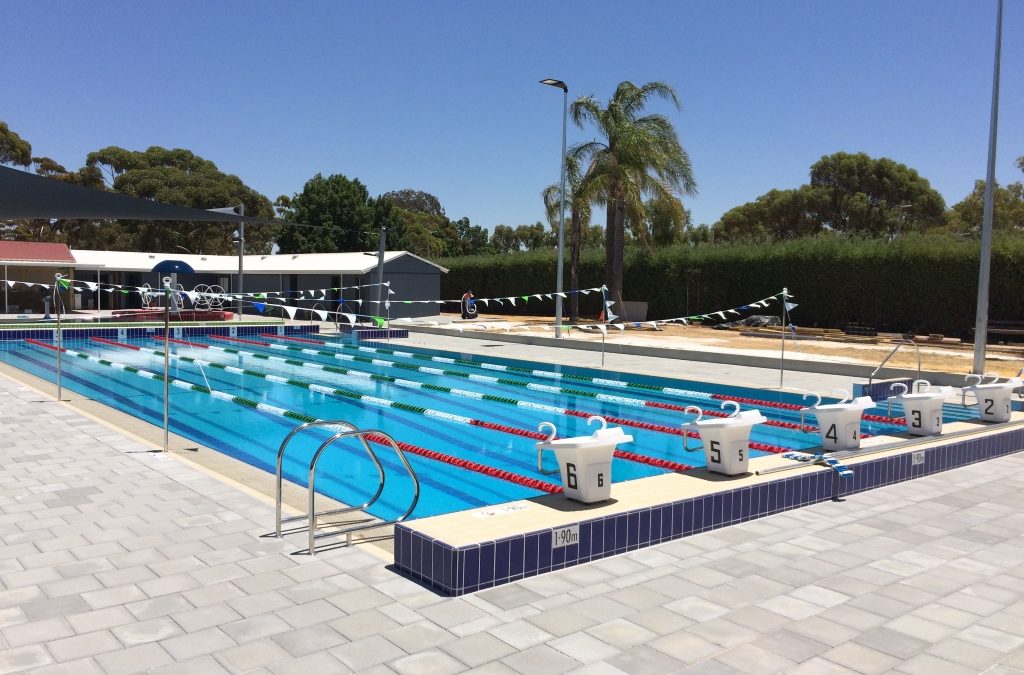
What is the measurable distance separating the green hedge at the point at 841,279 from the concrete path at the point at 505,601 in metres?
18.7

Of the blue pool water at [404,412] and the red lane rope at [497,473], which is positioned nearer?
the red lane rope at [497,473]

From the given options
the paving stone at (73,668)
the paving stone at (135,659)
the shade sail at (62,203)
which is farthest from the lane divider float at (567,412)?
the paving stone at (73,668)

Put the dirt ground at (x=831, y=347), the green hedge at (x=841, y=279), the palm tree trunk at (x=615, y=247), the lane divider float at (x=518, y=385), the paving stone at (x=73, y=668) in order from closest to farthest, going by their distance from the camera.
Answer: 1. the paving stone at (x=73, y=668)
2. the lane divider float at (x=518, y=385)
3. the dirt ground at (x=831, y=347)
4. the green hedge at (x=841, y=279)
5. the palm tree trunk at (x=615, y=247)

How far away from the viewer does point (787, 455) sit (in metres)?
6.27

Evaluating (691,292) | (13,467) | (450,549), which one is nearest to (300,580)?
(450,549)

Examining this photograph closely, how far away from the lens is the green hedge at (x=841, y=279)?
2167cm

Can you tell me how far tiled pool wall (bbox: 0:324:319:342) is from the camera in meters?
19.7

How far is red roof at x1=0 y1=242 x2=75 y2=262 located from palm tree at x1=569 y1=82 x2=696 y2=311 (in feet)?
61.5

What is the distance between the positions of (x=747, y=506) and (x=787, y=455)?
117cm

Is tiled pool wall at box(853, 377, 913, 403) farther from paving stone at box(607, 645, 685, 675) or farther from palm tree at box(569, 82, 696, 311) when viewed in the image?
palm tree at box(569, 82, 696, 311)

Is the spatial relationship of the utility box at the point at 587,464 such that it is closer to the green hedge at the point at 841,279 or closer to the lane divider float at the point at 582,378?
the lane divider float at the point at 582,378

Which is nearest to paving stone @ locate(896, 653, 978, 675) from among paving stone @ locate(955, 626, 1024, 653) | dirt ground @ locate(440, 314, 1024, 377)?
paving stone @ locate(955, 626, 1024, 653)

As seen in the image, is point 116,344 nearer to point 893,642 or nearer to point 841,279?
point 893,642

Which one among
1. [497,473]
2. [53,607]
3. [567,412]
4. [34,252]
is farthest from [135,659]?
[34,252]
